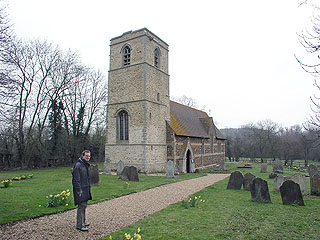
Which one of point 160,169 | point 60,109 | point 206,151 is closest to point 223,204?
point 160,169

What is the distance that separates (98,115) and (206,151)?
18.2 m

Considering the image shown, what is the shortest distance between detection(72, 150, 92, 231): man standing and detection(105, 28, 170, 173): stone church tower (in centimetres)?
1272

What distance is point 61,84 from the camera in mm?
26719

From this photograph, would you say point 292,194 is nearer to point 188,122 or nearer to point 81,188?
point 81,188

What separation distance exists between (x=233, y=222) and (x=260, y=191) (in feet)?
9.84

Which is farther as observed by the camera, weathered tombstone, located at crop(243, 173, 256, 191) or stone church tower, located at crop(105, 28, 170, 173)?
stone church tower, located at crop(105, 28, 170, 173)

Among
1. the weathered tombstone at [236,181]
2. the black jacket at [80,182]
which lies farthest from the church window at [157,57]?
the black jacket at [80,182]

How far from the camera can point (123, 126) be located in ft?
66.7

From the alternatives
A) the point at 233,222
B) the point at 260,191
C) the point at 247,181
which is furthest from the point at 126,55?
the point at 233,222

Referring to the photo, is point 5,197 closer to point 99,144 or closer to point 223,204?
point 223,204

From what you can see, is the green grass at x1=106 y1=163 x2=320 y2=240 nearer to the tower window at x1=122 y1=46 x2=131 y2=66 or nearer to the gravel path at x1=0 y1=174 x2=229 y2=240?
the gravel path at x1=0 y1=174 x2=229 y2=240

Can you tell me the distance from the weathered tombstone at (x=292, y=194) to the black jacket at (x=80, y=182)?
6.79m

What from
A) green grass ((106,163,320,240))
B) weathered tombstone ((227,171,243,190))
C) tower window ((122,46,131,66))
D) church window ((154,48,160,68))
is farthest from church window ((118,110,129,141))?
green grass ((106,163,320,240))

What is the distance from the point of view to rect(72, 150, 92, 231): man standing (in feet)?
17.7
